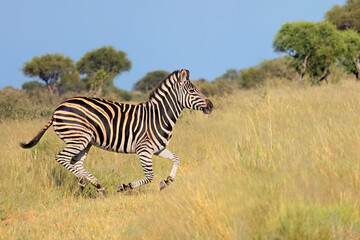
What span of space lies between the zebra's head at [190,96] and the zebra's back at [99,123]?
0.76 m

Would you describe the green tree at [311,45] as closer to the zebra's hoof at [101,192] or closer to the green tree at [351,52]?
the green tree at [351,52]

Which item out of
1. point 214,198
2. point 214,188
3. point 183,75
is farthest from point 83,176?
point 214,198

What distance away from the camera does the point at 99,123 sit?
7344 mm

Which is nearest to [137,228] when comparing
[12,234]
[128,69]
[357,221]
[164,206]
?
[164,206]

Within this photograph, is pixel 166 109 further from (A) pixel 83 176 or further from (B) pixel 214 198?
(B) pixel 214 198

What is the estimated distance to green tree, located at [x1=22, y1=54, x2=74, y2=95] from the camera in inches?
1900

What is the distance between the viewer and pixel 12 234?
5.72 m

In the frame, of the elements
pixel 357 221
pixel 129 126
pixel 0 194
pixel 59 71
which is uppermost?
pixel 59 71

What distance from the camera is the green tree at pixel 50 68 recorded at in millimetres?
48250

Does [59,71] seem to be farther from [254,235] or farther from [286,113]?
[254,235]

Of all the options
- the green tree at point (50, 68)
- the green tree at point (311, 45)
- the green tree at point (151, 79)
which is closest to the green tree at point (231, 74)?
the green tree at point (151, 79)

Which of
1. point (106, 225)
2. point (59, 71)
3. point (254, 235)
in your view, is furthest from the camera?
point (59, 71)

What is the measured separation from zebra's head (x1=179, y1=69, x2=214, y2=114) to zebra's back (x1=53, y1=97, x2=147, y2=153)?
76 cm

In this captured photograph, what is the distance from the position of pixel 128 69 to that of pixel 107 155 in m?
46.2
